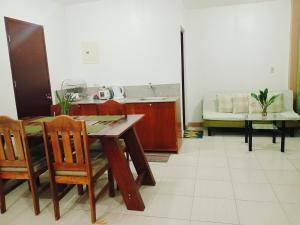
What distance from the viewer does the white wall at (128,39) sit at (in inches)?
157

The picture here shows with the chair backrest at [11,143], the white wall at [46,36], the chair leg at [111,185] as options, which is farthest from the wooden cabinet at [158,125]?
the chair backrest at [11,143]

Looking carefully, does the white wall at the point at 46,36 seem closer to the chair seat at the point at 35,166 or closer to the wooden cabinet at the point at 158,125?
the wooden cabinet at the point at 158,125

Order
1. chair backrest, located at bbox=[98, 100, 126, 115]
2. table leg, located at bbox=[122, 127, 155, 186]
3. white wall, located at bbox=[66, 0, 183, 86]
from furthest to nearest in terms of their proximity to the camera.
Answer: white wall, located at bbox=[66, 0, 183, 86] < chair backrest, located at bbox=[98, 100, 126, 115] < table leg, located at bbox=[122, 127, 155, 186]

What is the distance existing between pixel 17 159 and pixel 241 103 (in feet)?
12.9

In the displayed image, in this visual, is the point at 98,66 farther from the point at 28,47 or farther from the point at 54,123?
the point at 54,123

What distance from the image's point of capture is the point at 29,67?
3.44 m

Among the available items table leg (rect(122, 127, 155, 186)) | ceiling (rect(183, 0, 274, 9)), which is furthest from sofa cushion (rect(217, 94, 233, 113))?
table leg (rect(122, 127, 155, 186))

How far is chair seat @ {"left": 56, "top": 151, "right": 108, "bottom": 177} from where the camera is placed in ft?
6.87

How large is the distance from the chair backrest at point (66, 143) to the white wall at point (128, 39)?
237 centimetres

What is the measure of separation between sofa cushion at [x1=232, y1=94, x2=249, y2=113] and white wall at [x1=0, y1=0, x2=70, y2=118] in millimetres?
3264

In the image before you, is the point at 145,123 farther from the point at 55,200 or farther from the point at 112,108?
the point at 55,200

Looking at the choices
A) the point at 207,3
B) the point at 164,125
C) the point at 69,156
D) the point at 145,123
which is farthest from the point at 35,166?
the point at 207,3

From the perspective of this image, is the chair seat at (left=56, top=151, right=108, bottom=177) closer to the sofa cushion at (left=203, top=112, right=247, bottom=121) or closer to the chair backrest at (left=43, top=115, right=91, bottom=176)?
the chair backrest at (left=43, top=115, right=91, bottom=176)

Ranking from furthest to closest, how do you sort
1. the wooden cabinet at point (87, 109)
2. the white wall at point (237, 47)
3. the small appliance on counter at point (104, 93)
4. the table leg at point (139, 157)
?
the white wall at point (237, 47) → the small appliance on counter at point (104, 93) → the wooden cabinet at point (87, 109) → the table leg at point (139, 157)
